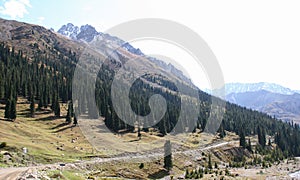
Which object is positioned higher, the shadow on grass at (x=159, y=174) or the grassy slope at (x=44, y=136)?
the grassy slope at (x=44, y=136)

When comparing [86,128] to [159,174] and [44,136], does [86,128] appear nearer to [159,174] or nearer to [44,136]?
[44,136]

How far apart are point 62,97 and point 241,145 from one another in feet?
243

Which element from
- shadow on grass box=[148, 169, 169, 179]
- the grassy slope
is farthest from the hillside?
shadow on grass box=[148, 169, 169, 179]

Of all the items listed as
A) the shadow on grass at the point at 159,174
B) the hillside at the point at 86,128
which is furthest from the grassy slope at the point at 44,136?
the shadow on grass at the point at 159,174

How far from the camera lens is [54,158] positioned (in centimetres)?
4869

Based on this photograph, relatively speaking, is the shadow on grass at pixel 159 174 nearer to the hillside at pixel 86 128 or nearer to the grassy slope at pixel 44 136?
the hillside at pixel 86 128

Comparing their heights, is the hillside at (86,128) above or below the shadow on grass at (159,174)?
above

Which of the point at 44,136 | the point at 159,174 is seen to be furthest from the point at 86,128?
the point at 159,174

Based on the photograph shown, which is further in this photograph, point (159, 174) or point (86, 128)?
point (86, 128)

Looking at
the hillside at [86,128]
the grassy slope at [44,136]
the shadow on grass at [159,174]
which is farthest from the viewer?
the hillside at [86,128]

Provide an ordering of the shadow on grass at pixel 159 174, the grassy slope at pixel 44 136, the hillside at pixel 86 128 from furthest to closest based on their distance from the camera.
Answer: the hillside at pixel 86 128
the shadow on grass at pixel 159 174
the grassy slope at pixel 44 136

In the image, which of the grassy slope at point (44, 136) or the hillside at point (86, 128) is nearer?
the grassy slope at point (44, 136)

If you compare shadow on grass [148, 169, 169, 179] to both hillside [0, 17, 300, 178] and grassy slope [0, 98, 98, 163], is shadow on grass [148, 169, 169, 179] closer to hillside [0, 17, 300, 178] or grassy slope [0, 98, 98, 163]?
hillside [0, 17, 300, 178]

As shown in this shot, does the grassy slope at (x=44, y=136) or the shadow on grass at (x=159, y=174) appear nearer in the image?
the grassy slope at (x=44, y=136)
